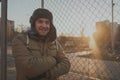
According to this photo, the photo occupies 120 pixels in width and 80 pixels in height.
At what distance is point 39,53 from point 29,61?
158 mm

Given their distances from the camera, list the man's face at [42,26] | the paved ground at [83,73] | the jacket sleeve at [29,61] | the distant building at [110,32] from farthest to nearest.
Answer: the paved ground at [83,73] → the distant building at [110,32] → the man's face at [42,26] → the jacket sleeve at [29,61]

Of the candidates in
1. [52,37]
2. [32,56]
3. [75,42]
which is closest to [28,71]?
[32,56]

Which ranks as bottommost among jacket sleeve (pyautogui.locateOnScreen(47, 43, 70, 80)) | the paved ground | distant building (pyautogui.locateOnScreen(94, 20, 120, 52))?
the paved ground

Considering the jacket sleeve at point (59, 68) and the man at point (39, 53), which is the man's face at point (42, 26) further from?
the jacket sleeve at point (59, 68)

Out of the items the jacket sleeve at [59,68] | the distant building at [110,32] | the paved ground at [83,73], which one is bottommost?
the paved ground at [83,73]

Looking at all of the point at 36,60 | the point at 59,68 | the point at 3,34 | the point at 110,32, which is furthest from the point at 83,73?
the point at 36,60

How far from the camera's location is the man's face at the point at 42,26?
2.38 m

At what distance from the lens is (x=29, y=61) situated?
225cm

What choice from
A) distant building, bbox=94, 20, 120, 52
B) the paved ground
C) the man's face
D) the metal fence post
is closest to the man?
the man's face

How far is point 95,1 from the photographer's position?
2918mm

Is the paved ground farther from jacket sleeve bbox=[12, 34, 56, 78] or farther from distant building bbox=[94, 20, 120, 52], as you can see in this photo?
jacket sleeve bbox=[12, 34, 56, 78]

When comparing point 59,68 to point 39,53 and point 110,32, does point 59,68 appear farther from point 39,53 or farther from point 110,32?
point 110,32

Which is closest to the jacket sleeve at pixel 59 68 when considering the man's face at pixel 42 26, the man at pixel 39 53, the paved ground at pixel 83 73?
the man at pixel 39 53

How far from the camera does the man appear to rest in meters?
2.26
